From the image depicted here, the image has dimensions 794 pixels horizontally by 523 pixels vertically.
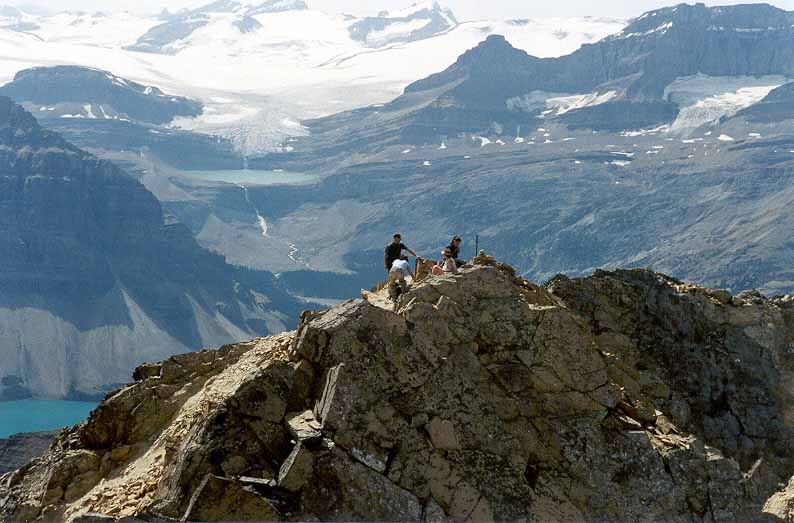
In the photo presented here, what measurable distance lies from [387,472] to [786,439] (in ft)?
55.1

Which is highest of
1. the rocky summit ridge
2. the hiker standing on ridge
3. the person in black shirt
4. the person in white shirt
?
the hiker standing on ridge

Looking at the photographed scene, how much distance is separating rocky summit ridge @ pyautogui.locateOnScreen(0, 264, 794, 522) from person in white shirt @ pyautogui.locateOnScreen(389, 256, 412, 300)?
803 millimetres

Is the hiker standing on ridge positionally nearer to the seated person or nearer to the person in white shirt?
the seated person

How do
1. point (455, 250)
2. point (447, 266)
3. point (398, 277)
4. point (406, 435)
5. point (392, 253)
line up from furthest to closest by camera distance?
point (392, 253) → point (455, 250) → point (447, 266) → point (398, 277) → point (406, 435)

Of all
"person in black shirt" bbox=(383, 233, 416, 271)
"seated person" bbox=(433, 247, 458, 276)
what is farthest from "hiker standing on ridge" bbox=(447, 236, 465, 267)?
"person in black shirt" bbox=(383, 233, 416, 271)

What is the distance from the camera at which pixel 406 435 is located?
32125 mm

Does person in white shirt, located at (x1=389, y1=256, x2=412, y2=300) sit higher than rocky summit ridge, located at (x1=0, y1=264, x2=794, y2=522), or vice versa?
person in white shirt, located at (x1=389, y1=256, x2=412, y2=300)

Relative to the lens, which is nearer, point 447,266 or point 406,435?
point 406,435

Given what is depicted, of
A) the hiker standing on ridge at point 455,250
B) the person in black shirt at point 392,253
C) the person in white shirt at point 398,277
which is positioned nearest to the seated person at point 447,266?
the hiker standing on ridge at point 455,250

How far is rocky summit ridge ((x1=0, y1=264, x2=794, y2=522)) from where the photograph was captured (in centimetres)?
3092

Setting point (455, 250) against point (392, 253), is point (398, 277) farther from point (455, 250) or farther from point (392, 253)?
point (392, 253)

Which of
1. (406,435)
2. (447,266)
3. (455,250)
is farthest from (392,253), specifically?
(406,435)

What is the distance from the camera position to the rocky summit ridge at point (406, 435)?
1217 inches

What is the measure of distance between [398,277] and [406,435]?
7.07 m
